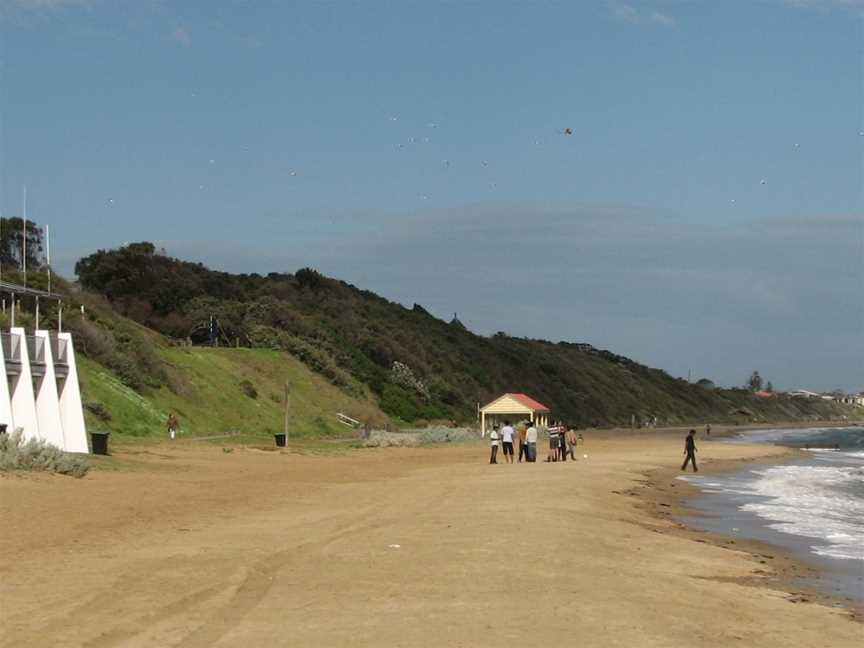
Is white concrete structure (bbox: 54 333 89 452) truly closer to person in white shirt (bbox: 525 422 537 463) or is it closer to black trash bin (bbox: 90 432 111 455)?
black trash bin (bbox: 90 432 111 455)

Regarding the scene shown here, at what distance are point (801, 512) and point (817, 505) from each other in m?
2.52

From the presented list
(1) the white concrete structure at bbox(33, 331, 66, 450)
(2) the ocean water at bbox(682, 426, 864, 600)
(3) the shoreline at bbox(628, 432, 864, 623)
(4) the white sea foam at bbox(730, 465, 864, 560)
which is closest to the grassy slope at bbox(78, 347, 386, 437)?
(1) the white concrete structure at bbox(33, 331, 66, 450)

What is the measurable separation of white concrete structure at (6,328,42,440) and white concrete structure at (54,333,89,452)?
2.03m

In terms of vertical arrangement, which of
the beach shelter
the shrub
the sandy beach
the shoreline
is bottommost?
the shoreline

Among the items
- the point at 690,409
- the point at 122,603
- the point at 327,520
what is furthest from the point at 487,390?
the point at 122,603

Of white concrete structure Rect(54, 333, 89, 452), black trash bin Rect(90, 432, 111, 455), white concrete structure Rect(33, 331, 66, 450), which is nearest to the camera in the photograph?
white concrete structure Rect(33, 331, 66, 450)

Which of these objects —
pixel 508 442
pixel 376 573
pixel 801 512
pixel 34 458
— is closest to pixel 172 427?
pixel 508 442

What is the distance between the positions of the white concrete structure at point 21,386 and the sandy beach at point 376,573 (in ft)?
14.9

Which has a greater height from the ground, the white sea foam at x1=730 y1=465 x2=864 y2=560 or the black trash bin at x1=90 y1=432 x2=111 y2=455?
the black trash bin at x1=90 y1=432 x2=111 y2=455

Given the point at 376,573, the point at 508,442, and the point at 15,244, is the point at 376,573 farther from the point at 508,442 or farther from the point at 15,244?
the point at 15,244

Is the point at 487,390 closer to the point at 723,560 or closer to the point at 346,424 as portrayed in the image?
the point at 346,424

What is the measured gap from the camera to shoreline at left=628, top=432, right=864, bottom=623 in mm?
12781

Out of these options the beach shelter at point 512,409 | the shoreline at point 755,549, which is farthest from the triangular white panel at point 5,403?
the beach shelter at point 512,409

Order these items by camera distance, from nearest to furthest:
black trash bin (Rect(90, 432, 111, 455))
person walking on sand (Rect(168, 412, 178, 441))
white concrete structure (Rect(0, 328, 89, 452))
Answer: white concrete structure (Rect(0, 328, 89, 452)) → black trash bin (Rect(90, 432, 111, 455)) → person walking on sand (Rect(168, 412, 178, 441))
